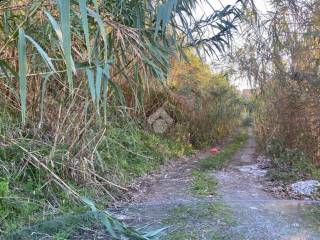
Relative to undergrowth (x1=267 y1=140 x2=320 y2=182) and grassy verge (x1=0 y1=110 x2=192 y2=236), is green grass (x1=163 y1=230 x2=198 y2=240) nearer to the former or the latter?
grassy verge (x1=0 y1=110 x2=192 y2=236)

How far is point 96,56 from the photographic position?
2859 millimetres

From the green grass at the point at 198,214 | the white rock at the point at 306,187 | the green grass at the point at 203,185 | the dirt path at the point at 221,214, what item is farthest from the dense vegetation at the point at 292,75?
the green grass at the point at 198,214

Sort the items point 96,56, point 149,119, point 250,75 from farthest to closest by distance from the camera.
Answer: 1. point 149,119
2. point 250,75
3. point 96,56

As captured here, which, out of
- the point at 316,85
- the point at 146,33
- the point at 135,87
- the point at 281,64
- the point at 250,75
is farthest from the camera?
the point at 250,75

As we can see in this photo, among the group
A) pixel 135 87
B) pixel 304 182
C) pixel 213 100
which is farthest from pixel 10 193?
pixel 213 100

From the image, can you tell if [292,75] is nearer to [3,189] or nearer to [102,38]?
[102,38]

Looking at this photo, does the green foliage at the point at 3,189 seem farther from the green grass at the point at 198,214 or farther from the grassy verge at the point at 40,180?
the green grass at the point at 198,214

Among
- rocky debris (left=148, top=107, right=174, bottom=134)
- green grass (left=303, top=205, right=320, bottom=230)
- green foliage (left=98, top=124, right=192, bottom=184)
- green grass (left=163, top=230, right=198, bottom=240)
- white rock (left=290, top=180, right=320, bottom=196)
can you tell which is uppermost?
rocky debris (left=148, top=107, right=174, bottom=134)

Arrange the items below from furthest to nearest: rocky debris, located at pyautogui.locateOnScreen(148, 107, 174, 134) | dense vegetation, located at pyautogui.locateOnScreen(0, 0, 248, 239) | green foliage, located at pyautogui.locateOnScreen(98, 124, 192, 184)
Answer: rocky debris, located at pyautogui.locateOnScreen(148, 107, 174, 134) < green foliage, located at pyautogui.locateOnScreen(98, 124, 192, 184) < dense vegetation, located at pyautogui.locateOnScreen(0, 0, 248, 239)

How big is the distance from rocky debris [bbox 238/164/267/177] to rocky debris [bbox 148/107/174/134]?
2066mm

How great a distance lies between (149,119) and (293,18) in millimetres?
3496

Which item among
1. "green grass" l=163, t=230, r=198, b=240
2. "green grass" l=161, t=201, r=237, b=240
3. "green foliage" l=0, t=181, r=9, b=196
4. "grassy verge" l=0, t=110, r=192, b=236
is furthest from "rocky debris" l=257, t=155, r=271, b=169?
"green foliage" l=0, t=181, r=9, b=196

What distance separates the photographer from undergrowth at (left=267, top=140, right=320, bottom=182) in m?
5.14

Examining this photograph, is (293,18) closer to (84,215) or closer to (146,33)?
(146,33)
